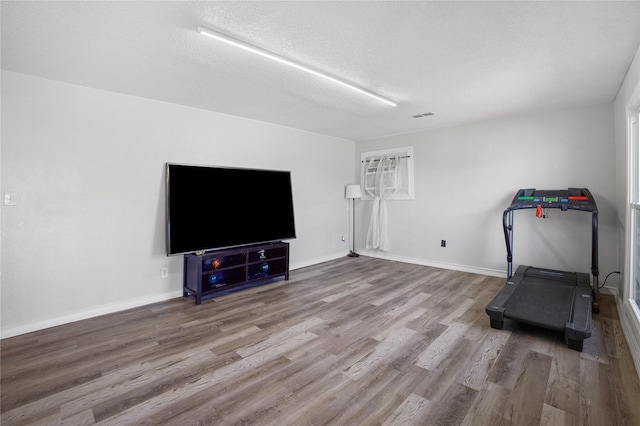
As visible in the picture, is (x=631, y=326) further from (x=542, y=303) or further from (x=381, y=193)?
(x=381, y=193)

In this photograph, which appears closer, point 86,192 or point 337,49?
point 337,49

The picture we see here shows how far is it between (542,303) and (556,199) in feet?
4.81

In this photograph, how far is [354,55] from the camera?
2475 millimetres

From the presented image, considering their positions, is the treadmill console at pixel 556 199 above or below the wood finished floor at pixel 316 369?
above

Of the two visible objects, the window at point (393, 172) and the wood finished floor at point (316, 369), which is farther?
the window at point (393, 172)

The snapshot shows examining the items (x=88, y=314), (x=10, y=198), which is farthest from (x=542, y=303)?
(x=10, y=198)

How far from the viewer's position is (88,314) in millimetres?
3088

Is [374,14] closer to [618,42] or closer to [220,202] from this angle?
[618,42]

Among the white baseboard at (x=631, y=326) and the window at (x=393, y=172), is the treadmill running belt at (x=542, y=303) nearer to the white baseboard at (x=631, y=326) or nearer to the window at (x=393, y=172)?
the white baseboard at (x=631, y=326)

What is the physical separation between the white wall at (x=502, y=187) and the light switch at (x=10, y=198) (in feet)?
17.0

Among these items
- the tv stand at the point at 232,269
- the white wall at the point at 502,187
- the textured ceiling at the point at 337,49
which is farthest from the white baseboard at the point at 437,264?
the textured ceiling at the point at 337,49

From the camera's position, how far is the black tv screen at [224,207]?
356cm

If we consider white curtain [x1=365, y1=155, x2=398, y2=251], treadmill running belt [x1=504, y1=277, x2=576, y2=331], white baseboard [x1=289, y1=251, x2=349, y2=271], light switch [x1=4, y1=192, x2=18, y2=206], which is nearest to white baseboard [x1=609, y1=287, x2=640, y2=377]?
treadmill running belt [x1=504, y1=277, x2=576, y2=331]

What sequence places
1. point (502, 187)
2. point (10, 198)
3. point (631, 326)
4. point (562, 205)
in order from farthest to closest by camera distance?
point (502, 187) < point (562, 205) < point (10, 198) < point (631, 326)
